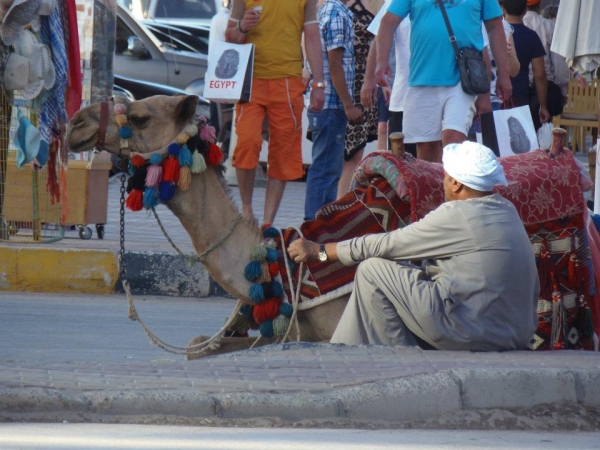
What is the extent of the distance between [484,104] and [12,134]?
135 inches

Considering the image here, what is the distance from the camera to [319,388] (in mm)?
5035

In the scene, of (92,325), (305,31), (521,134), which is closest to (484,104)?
(521,134)

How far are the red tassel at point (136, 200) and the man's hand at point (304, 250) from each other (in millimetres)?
767

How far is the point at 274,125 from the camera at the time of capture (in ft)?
31.2

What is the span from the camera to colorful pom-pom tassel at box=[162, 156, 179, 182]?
20.1ft

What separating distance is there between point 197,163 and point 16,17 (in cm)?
238

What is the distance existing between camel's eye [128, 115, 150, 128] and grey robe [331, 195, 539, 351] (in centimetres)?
119

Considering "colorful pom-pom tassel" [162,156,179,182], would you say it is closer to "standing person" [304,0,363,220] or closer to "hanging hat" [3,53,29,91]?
"hanging hat" [3,53,29,91]

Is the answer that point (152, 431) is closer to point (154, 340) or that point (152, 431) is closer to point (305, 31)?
point (154, 340)

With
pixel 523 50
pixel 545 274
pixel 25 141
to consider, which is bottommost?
pixel 545 274

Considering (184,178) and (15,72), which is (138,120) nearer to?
(184,178)

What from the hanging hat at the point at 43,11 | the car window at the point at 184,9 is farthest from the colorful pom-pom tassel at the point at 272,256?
the car window at the point at 184,9

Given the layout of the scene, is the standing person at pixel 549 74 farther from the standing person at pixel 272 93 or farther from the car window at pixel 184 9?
the car window at pixel 184 9

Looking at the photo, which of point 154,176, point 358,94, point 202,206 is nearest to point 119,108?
point 154,176
